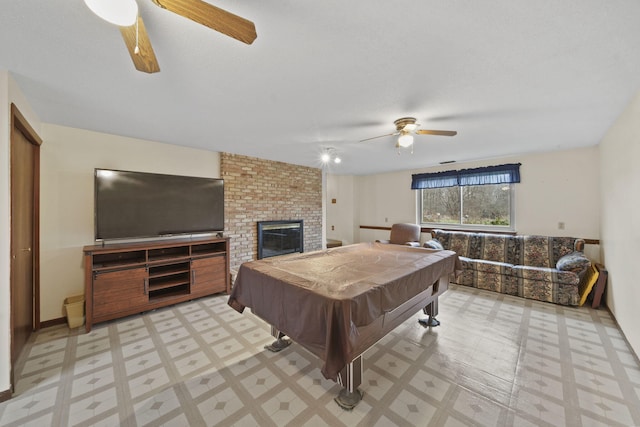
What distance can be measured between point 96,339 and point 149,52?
2.81m

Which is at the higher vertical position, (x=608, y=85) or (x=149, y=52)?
(x=608, y=85)

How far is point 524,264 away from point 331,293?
4105mm

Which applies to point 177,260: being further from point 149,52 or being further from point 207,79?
point 149,52

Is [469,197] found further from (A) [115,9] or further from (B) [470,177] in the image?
(A) [115,9]

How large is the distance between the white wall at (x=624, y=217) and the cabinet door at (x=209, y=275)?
4.51 m

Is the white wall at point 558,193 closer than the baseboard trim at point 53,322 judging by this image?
No

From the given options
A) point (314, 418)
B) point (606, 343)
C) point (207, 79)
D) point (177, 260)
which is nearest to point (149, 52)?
point (207, 79)

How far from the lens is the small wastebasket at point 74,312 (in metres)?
2.58

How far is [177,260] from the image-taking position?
3141 mm

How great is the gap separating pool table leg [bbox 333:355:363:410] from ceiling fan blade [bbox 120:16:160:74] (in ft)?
7.00

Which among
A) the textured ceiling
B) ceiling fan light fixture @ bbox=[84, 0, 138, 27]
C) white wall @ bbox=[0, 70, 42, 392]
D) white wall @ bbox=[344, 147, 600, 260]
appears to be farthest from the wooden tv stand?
white wall @ bbox=[344, 147, 600, 260]

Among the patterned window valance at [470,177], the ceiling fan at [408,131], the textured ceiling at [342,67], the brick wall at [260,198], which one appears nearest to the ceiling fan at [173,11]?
the textured ceiling at [342,67]

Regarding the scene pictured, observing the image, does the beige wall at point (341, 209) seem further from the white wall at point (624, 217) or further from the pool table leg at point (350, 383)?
the pool table leg at point (350, 383)

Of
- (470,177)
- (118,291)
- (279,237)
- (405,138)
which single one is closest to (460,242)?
(470,177)
